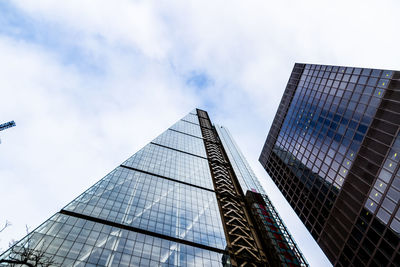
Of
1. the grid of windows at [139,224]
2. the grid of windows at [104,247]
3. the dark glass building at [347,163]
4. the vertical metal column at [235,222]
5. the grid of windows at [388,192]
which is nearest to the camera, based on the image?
the grid of windows at [388,192]

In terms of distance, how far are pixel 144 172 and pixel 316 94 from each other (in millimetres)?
37719

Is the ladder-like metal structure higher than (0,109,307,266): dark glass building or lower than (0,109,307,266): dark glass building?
lower

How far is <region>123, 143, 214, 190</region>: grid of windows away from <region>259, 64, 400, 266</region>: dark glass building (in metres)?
20.3

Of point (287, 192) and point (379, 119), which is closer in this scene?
point (379, 119)

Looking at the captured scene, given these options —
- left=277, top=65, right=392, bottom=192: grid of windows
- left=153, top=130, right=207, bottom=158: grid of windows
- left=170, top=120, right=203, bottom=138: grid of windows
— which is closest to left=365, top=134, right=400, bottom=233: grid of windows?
left=277, top=65, right=392, bottom=192: grid of windows

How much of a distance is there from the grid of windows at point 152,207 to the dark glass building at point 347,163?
1596 centimetres

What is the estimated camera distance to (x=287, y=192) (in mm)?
47594

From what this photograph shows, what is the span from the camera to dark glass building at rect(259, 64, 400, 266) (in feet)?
84.9

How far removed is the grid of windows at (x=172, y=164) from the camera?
54.2m

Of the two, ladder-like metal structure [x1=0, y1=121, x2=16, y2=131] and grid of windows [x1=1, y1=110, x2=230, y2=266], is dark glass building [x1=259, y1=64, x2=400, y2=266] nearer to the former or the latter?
grid of windows [x1=1, y1=110, x2=230, y2=266]

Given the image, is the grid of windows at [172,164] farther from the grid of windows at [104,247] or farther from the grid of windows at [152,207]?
the grid of windows at [104,247]

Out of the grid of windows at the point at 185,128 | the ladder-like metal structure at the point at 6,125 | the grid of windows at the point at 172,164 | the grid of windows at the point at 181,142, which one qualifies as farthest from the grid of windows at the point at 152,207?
the ladder-like metal structure at the point at 6,125

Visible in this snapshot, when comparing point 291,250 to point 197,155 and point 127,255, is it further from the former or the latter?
point 197,155

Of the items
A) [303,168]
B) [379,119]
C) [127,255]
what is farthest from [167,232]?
[379,119]
